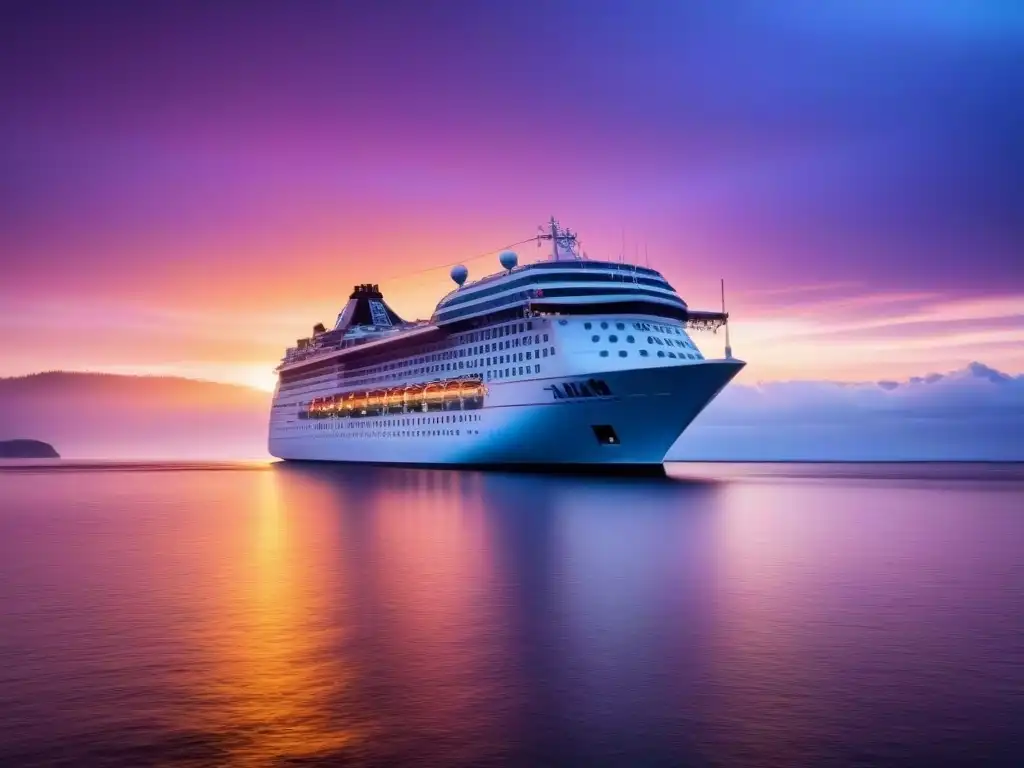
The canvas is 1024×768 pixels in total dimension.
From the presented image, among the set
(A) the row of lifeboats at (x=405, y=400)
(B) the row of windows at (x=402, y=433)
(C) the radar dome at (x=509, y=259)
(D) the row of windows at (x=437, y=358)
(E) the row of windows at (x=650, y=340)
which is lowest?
(B) the row of windows at (x=402, y=433)

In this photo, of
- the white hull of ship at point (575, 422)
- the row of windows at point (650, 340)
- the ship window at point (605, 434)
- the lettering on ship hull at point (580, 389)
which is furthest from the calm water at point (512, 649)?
the row of windows at point (650, 340)

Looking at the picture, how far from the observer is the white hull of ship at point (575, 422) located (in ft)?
205

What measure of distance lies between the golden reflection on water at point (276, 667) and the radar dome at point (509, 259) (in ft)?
187

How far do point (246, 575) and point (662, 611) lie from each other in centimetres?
1109

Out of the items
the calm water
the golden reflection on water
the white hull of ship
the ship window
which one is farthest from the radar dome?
Result: the golden reflection on water

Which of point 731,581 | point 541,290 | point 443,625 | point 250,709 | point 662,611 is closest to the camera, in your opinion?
point 250,709

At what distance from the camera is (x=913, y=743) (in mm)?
9867

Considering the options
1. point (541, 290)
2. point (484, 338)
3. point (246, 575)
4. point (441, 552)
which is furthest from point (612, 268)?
point (246, 575)

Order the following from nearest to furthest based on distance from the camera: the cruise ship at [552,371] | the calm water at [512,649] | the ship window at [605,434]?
the calm water at [512,649], the cruise ship at [552,371], the ship window at [605,434]

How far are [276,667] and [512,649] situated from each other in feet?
12.0

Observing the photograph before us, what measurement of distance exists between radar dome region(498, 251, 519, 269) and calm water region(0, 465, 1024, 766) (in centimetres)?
5069

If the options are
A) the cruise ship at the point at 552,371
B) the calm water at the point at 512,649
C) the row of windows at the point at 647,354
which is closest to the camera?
the calm water at the point at 512,649

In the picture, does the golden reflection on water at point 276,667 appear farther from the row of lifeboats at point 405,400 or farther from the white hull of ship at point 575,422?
the row of lifeboats at point 405,400

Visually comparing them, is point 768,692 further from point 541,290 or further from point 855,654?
point 541,290
